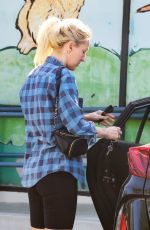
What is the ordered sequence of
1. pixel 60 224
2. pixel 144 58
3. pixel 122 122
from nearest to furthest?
pixel 60 224, pixel 122 122, pixel 144 58

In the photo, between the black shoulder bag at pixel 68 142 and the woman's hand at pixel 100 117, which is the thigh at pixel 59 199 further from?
the woman's hand at pixel 100 117

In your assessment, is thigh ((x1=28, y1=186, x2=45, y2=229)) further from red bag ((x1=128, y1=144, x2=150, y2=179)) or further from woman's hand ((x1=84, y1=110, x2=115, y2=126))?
red bag ((x1=128, y1=144, x2=150, y2=179))

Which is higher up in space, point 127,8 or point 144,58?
point 127,8

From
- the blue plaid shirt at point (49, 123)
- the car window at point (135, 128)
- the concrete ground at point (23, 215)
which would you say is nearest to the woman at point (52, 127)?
the blue plaid shirt at point (49, 123)

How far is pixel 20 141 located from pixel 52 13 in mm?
1521

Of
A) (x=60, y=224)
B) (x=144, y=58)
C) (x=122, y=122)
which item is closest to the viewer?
(x=60, y=224)

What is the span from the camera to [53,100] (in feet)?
13.5

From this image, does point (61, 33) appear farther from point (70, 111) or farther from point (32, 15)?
point (32, 15)

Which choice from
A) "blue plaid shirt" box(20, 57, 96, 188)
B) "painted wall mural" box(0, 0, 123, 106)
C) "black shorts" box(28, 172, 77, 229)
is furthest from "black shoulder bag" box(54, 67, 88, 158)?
"painted wall mural" box(0, 0, 123, 106)

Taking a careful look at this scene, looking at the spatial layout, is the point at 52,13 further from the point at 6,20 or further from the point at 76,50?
the point at 76,50

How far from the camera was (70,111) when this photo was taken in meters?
4.04

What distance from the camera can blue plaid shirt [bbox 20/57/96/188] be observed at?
4.05m

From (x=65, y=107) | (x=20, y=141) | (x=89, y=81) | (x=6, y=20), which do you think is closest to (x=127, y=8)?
(x=89, y=81)

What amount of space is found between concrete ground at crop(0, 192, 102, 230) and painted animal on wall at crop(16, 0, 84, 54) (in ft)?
5.86
